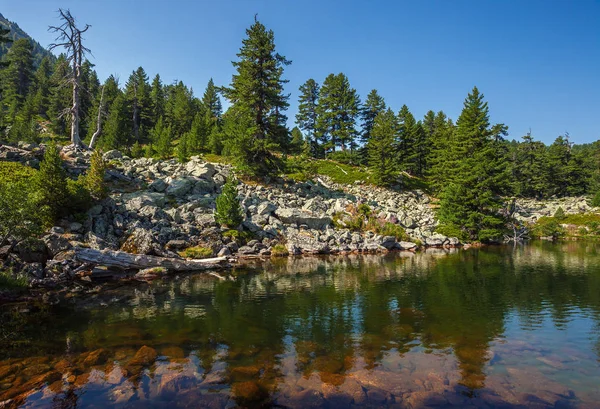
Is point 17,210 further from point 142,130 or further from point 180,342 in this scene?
point 142,130

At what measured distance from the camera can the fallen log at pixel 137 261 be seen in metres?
26.1

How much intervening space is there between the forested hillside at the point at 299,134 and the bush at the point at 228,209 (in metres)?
14.0

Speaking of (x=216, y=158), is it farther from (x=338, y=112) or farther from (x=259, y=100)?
(x=338, y=112)

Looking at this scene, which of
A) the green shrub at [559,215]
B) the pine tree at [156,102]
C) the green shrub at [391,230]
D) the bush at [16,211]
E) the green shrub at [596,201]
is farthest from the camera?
the pine tree at [156,102]

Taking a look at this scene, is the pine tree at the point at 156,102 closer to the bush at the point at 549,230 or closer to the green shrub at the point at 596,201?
the bush at the point at 549,230

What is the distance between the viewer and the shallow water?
34.0ft

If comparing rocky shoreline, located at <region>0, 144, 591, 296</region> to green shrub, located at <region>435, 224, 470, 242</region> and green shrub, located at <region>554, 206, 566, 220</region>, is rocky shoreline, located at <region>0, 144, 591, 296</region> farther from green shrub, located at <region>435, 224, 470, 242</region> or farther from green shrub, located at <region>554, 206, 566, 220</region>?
green shrub, located at <region>554, 206, 566, 220</region>

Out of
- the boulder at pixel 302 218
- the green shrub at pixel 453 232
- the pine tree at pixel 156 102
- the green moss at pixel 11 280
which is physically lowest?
the green moss at pixel 11 280

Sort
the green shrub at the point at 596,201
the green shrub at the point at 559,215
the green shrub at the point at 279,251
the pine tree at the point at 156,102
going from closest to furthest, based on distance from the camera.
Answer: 1. the green shrub at the point at 279,251
2. the green shrub at the point at 559,215
3. the green shrub at the point at 596,201
4. the pine tree at the point at 156,102

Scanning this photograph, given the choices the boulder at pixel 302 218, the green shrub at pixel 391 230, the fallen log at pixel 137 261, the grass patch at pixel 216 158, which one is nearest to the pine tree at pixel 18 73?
the grass patch at pixel 216 158

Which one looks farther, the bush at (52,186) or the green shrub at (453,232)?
the green shrub at (453,232)

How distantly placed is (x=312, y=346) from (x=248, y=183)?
136 feet

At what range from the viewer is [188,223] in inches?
1443

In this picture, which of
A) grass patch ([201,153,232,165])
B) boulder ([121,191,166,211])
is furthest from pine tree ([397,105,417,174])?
boulder ([121,191,166,211])
